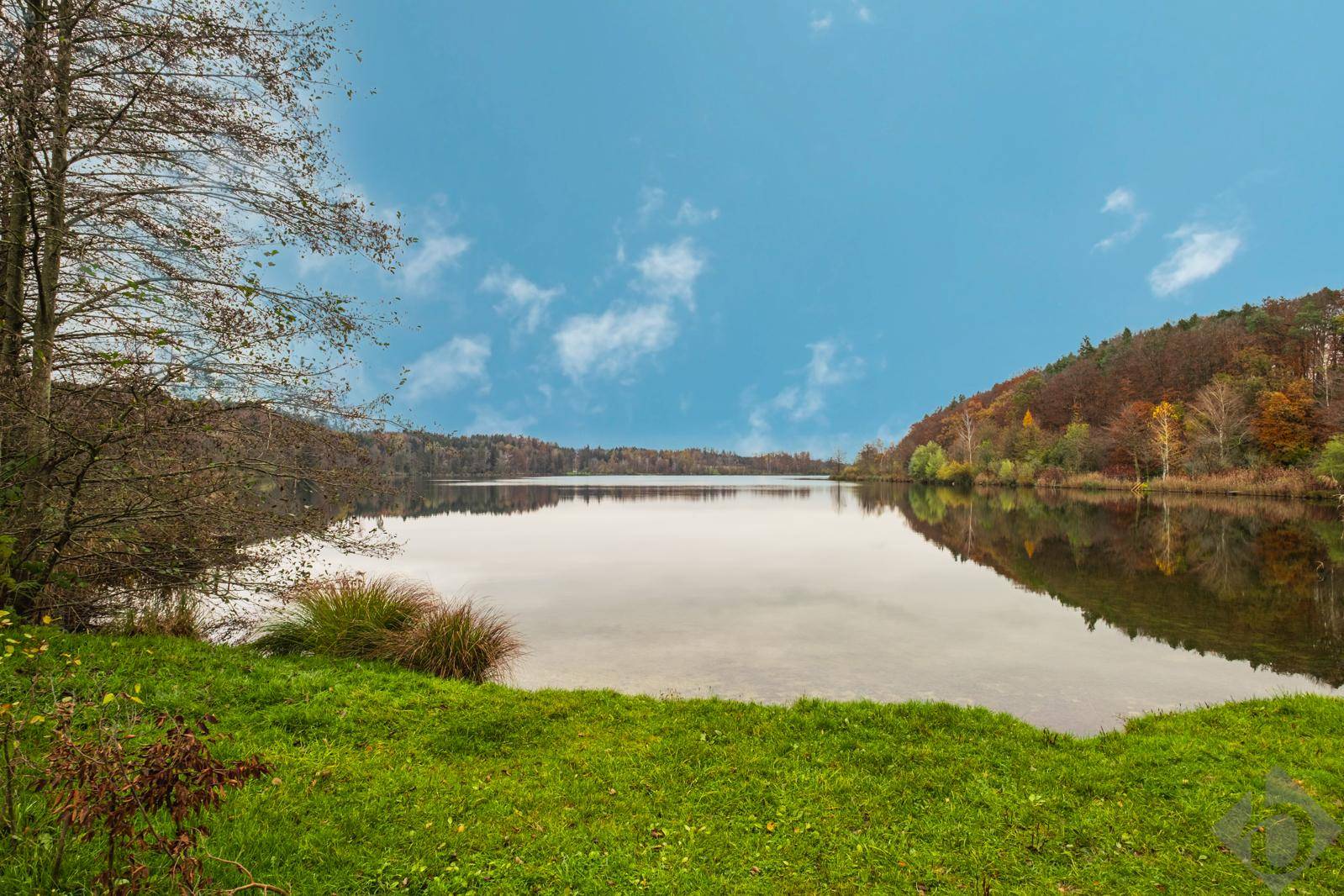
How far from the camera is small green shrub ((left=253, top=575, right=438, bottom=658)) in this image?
914 centimetres

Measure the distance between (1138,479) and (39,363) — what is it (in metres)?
68.5

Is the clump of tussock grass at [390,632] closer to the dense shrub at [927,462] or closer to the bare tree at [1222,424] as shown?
the bare tree at [1222,424]

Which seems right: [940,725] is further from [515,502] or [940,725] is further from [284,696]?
[515,502]

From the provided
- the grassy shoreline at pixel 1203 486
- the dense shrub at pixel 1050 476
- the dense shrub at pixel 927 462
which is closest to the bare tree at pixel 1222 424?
the grassy shoreline at pixel 1203 486

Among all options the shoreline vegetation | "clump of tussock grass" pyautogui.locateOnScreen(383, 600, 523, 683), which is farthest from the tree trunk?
the shoreline vegetation

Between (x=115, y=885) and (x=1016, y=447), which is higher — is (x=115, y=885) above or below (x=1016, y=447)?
below

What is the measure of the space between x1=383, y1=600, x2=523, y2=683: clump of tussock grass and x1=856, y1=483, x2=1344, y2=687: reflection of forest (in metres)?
11.1

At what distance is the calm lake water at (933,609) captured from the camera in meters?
8.51

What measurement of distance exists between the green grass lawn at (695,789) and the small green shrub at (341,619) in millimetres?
1713

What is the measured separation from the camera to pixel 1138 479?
54344 mm

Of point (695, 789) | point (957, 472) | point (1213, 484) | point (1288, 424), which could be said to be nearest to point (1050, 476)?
point (957, 472)

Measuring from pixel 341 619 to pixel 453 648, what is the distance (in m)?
2.06

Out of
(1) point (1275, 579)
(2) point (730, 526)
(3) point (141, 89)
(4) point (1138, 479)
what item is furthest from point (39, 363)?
(4) point (1138, 479)

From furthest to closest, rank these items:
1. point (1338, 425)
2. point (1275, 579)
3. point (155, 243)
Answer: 1. point (1338, 425)
2. point (1275, 579)
3. point (155, 243)
